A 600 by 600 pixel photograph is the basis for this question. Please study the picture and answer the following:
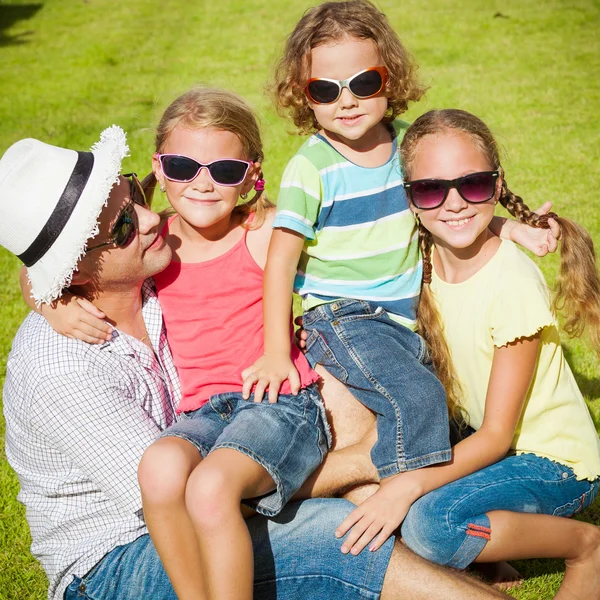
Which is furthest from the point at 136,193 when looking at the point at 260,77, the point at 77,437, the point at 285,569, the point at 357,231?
the point at 260,77

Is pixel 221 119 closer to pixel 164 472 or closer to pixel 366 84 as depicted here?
pixel 366 84

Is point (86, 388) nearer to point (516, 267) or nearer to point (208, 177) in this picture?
point (208, 177)

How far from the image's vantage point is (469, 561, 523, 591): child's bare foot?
363cm

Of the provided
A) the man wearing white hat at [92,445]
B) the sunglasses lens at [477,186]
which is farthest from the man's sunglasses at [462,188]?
the man wearing white hat at [92,445]

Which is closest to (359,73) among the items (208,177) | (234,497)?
(208,177)

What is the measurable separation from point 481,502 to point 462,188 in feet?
4.20

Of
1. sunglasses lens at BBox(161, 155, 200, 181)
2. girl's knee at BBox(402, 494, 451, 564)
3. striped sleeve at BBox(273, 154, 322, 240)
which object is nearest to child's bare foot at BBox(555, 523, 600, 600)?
girl's knee at BBox(402, 494, 451, 564)

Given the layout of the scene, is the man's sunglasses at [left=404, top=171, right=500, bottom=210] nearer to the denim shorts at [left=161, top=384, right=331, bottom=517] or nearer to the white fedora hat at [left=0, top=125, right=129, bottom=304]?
the denim shorts at [left=161, top=384, right=331, bottom=517]

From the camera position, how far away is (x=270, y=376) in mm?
3273

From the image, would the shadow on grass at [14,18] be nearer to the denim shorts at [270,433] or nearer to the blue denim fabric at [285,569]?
the denim shorts at [270,433]

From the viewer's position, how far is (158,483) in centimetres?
285

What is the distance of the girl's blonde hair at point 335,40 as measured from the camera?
360 cm

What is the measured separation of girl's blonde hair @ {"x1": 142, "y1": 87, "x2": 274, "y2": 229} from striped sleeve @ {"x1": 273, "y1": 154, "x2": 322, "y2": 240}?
27 cm

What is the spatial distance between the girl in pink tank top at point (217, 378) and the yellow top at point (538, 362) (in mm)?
696
